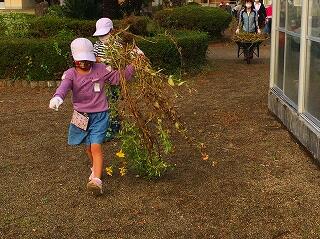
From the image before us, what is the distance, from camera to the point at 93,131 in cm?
539

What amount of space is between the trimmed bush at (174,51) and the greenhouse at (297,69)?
129 inches

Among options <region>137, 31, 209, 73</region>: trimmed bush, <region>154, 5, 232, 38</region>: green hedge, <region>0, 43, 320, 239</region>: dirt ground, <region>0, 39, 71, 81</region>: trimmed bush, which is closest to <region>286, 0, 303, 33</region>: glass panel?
<region>0, 43, 320, 239</region>: dirt ground

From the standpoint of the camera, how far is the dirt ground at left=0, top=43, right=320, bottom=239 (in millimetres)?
4480

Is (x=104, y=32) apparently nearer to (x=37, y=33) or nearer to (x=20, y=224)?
(x=20, y=224)

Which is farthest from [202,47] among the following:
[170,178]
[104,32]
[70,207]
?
[70,207]

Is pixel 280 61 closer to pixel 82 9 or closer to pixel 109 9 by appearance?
pixel 109 9

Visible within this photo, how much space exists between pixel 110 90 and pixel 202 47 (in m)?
7.32

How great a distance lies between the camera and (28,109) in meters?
9.55

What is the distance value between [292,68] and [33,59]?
5910 mm

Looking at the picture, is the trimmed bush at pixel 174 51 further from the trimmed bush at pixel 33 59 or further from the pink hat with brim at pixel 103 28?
the pink hat with brim at pixel 103 28

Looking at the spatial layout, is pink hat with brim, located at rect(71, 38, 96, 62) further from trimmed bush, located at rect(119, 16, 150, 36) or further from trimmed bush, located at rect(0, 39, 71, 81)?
trimmed bush, located at rect(119, 16, 150, 36)

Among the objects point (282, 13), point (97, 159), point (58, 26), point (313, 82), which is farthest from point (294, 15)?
point (58, 26)

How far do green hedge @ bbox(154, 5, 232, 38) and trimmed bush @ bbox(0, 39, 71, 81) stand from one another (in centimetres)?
755

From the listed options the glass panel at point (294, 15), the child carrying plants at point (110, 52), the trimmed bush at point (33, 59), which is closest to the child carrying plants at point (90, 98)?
the child carrying plants at point (110, 52)
